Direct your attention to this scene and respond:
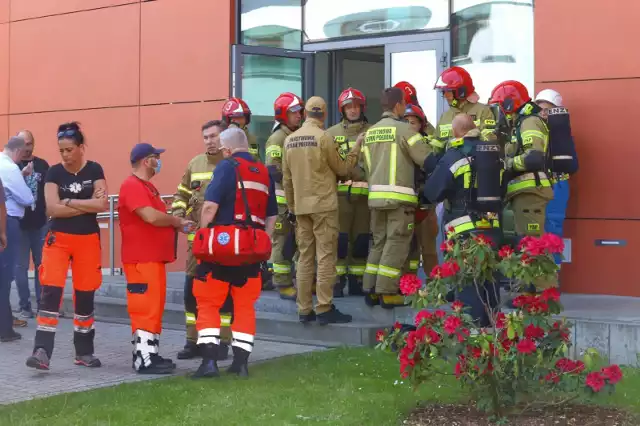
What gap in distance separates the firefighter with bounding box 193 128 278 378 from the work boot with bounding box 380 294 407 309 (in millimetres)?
1937

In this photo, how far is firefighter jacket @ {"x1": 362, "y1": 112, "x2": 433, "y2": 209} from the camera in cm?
870

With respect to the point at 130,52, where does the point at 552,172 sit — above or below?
below

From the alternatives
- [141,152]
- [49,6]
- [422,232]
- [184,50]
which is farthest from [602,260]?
[49,6]

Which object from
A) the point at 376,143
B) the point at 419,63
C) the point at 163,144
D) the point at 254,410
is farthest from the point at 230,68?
the point at 254,410

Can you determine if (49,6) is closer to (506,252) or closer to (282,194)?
(282,194)

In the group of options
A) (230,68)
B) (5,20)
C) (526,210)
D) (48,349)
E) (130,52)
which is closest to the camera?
(48,349)

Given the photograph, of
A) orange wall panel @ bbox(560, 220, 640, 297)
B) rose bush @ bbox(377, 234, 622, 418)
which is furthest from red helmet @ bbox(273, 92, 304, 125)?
rose bush @ bbox(377, 234, 622, 418)

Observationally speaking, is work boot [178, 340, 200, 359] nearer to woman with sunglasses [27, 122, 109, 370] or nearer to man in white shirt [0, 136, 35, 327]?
woman with sunglasses [27, 122, 109, 370]

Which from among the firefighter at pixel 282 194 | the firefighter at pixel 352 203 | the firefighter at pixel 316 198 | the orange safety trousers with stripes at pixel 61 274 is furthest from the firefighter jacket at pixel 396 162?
the orange safety trousers with stripes at pixel 61 274

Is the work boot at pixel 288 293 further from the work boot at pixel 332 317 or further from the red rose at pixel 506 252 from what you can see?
the red rose at pixel 506 252

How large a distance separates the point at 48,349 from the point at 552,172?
487 cm

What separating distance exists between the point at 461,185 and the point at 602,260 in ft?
9.60

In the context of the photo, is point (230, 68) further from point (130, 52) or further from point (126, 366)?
point (126, 366)

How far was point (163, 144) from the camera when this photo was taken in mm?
13461
